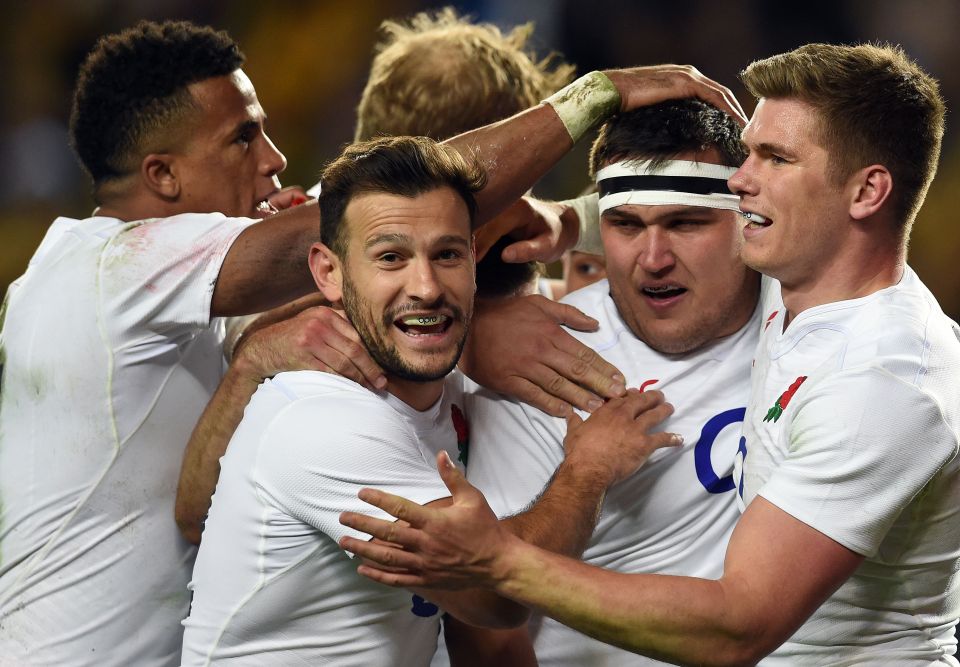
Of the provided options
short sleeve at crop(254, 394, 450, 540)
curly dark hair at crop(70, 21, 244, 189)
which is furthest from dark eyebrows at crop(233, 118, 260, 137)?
short sleeve at crop(254, 394, 450, 540)

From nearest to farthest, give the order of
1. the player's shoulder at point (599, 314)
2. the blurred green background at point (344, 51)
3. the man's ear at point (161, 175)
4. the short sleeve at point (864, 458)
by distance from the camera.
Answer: the short sleeve at point (864, 458)
the player's shoulder at point (599, 314)
the man's ear at point (161, 175)
the blurred green background at point (344, 51)

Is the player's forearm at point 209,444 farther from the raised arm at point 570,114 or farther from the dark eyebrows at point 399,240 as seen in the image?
the raised arm at point 570,114

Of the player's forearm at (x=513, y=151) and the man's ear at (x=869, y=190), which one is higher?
the player's forearm at (x=513, y=151)

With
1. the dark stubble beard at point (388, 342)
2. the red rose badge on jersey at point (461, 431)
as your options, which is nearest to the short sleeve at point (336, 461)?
the dark stubble beard at point (388, 342)

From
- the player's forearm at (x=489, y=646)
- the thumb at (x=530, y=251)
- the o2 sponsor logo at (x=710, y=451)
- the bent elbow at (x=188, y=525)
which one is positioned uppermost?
the thumb at (x=530, y=251)

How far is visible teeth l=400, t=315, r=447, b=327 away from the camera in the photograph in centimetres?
240

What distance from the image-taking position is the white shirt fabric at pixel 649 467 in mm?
2689

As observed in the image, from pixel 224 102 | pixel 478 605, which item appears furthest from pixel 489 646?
pixel 224 102

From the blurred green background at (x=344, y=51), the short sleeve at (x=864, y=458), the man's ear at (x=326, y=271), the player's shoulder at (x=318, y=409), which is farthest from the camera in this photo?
the blurred green background at (x=344, y=51)

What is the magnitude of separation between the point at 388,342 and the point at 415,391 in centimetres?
18

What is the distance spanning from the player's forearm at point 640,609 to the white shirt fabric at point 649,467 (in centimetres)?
63

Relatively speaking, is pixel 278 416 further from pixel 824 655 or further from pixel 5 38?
pixel 5 38

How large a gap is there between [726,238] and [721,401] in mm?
395

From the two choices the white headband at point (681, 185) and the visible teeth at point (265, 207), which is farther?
the visible teeth at point (265, 207)
